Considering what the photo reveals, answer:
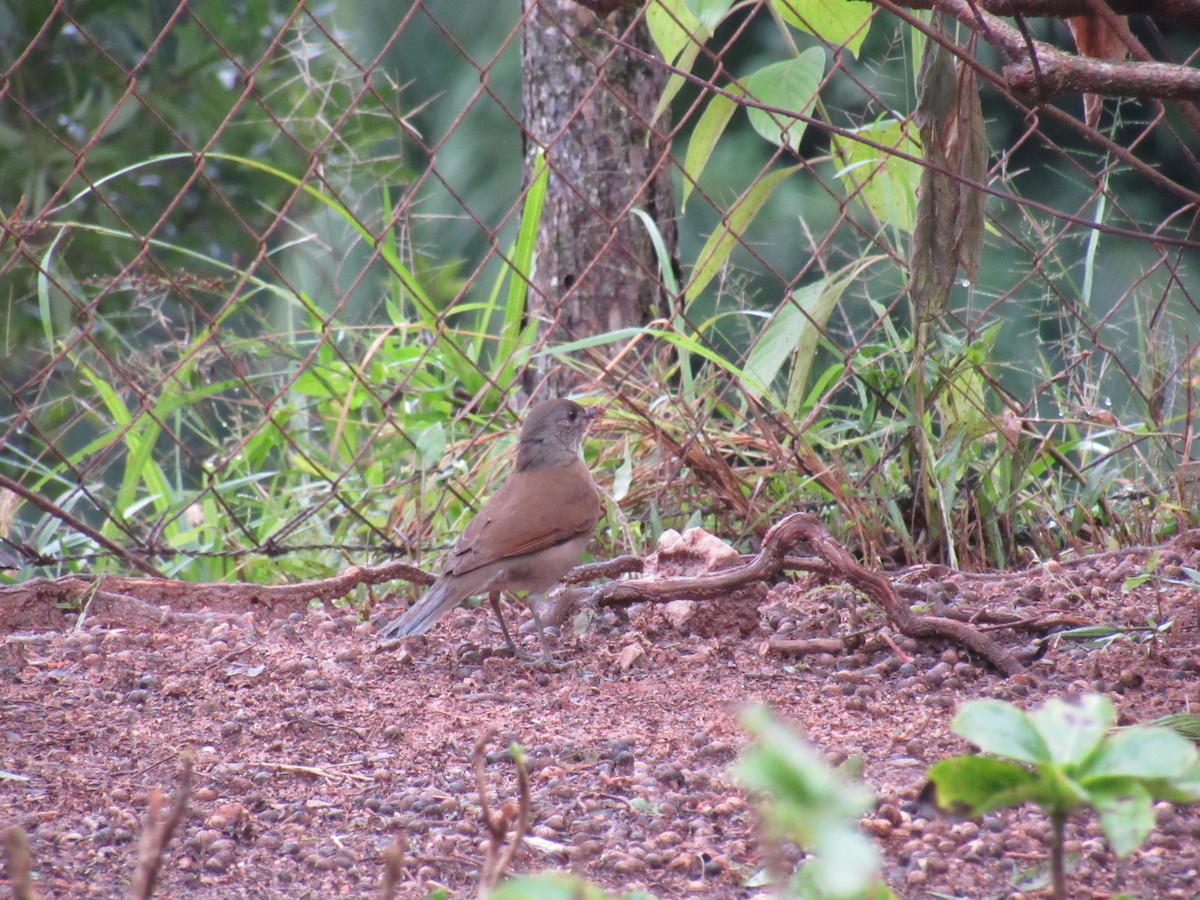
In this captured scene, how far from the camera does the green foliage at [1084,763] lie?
134 centimetres

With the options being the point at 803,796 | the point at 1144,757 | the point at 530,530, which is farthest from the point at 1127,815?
the point at 530,530

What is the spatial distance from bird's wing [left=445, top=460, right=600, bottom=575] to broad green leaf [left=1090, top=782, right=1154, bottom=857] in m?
2.88

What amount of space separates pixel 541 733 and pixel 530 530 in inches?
48.1

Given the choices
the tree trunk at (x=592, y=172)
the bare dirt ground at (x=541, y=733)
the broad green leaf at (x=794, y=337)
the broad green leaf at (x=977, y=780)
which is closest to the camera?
the broad green leaf at (x=977, y=780)

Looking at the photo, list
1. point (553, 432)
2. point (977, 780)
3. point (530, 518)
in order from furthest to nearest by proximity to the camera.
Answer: point (553, 432) → point (530, 518) → point (977, 780)

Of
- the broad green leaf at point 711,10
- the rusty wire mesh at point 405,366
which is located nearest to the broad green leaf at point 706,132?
the rusty wire mesh at point 405,366

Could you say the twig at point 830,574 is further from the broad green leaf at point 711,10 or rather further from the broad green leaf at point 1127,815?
the broad green leaf at point 1127,815

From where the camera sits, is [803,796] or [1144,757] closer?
[803,796]

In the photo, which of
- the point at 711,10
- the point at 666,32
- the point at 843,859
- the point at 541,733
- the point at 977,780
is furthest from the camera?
the point at 666,32

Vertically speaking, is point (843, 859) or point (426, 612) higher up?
point (843, 859)

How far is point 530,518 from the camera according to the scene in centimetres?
430

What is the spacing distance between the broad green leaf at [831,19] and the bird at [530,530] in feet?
4.91

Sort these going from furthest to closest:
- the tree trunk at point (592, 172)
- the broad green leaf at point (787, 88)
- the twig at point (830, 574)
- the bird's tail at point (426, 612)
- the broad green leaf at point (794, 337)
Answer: the tree trunk at point (592, 172)
the broad green leaf at point (794, 337)
the broad green leaf at point (787, 88)
the bird's tail at point (426, 612)
the twig at point (830, 574)

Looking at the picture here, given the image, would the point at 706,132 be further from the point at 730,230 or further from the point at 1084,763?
the point at 1084,763
